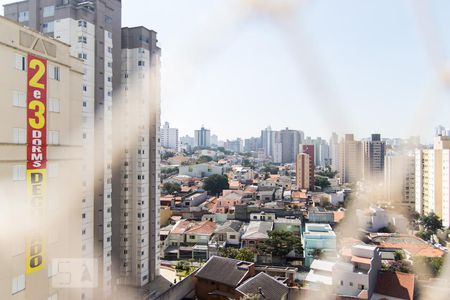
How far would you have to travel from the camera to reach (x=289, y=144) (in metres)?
28.8

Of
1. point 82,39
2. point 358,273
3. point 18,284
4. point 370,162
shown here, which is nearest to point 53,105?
point 18,284

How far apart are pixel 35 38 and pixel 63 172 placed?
3.80ft

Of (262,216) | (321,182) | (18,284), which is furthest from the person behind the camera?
(321,182)

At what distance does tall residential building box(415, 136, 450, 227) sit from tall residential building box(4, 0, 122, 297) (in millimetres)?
9085

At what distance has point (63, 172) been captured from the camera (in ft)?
11.0

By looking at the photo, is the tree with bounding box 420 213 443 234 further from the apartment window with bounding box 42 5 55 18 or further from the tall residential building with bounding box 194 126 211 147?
the tall residential building with bounding box 194 126 211 147

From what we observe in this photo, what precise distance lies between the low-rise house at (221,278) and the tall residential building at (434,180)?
7.48 meters

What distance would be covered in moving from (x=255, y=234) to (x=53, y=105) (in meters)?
6.50

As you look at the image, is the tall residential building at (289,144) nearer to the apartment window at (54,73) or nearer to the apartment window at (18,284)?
the apartment window at (54,73)

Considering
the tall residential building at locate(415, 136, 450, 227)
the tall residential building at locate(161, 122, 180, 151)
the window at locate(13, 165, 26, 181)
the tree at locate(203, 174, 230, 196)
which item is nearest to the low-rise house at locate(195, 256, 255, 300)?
the window at locate(13, 165, 26, 181)

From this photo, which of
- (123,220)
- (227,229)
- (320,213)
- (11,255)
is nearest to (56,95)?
(11,255)

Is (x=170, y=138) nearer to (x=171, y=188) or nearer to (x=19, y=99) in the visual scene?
(x=171, y=188)

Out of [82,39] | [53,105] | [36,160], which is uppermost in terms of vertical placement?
[82,39]

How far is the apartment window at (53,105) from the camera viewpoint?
323cm
